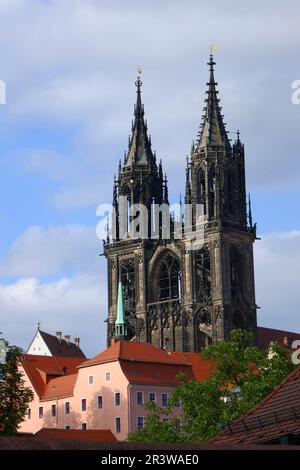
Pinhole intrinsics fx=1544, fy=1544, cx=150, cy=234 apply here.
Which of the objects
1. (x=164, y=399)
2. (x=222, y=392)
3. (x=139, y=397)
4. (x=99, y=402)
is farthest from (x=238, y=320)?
(x=222, y=392)

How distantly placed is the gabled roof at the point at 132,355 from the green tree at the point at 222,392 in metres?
33.8

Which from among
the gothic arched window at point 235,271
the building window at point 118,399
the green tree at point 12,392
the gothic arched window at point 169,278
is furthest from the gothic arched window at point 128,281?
the green tree at point 12,392

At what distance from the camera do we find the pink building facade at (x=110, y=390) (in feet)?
375

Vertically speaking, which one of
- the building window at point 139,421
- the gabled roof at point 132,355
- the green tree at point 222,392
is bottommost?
the green tree at point 222,392

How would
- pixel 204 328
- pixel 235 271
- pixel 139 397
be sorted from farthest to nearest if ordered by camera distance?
1. pixel 235 271
2. pixel 204 328
3. pixel 139 397

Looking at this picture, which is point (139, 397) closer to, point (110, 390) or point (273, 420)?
point (110, 390)

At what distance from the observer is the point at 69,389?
121 m

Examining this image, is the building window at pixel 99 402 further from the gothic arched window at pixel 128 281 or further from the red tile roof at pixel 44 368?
the gothic arched window at pixel 128 281

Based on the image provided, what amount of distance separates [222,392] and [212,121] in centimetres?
6813

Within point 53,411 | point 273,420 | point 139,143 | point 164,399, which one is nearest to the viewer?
point 273,420

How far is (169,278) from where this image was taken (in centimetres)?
14225

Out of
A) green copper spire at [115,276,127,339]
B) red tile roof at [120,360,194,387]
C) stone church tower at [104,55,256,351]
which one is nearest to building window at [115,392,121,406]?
red tile roof at [120,360,194,387]

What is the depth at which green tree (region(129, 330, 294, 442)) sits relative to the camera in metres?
76.2
